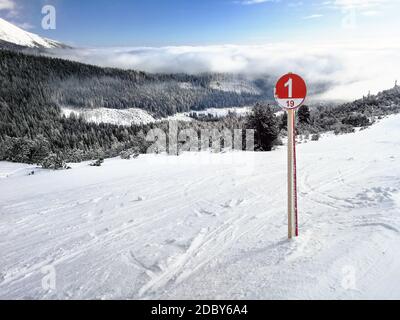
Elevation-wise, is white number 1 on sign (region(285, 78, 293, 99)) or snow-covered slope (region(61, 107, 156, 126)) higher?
snow-covered slope (region(61, 107, 156, 126))

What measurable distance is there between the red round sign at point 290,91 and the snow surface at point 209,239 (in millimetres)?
1981

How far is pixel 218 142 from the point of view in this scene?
20938 mm

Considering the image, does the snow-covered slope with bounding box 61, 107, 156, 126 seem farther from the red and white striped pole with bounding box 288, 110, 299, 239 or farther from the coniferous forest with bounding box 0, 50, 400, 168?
the red and white striped pole with bounding box 288, 110, 299, 239

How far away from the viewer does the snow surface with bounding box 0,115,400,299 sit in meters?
3.62

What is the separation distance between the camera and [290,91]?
14.4ft

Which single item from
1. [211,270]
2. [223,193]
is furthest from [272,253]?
[223,193]

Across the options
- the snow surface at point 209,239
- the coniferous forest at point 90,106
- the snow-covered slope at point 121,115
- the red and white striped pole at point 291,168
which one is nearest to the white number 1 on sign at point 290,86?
the red and white striped pole at point 291,168

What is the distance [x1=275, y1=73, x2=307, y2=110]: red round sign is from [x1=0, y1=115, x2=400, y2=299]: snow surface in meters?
1.98

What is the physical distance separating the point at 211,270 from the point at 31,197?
7.23 meters

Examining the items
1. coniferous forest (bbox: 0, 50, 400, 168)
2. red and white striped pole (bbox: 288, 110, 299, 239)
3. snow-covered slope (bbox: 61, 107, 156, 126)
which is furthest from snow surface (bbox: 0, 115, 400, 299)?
snow-covered slope (bbox: 61, 107, 156, 126)

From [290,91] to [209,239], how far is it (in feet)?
8.52

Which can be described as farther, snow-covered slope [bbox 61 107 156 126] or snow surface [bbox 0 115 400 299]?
snow-covered slope [bbox 61 107 156 126]

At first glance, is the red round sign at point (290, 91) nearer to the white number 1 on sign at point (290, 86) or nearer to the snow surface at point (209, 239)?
the white number 1 on sign at point (290, 86)
